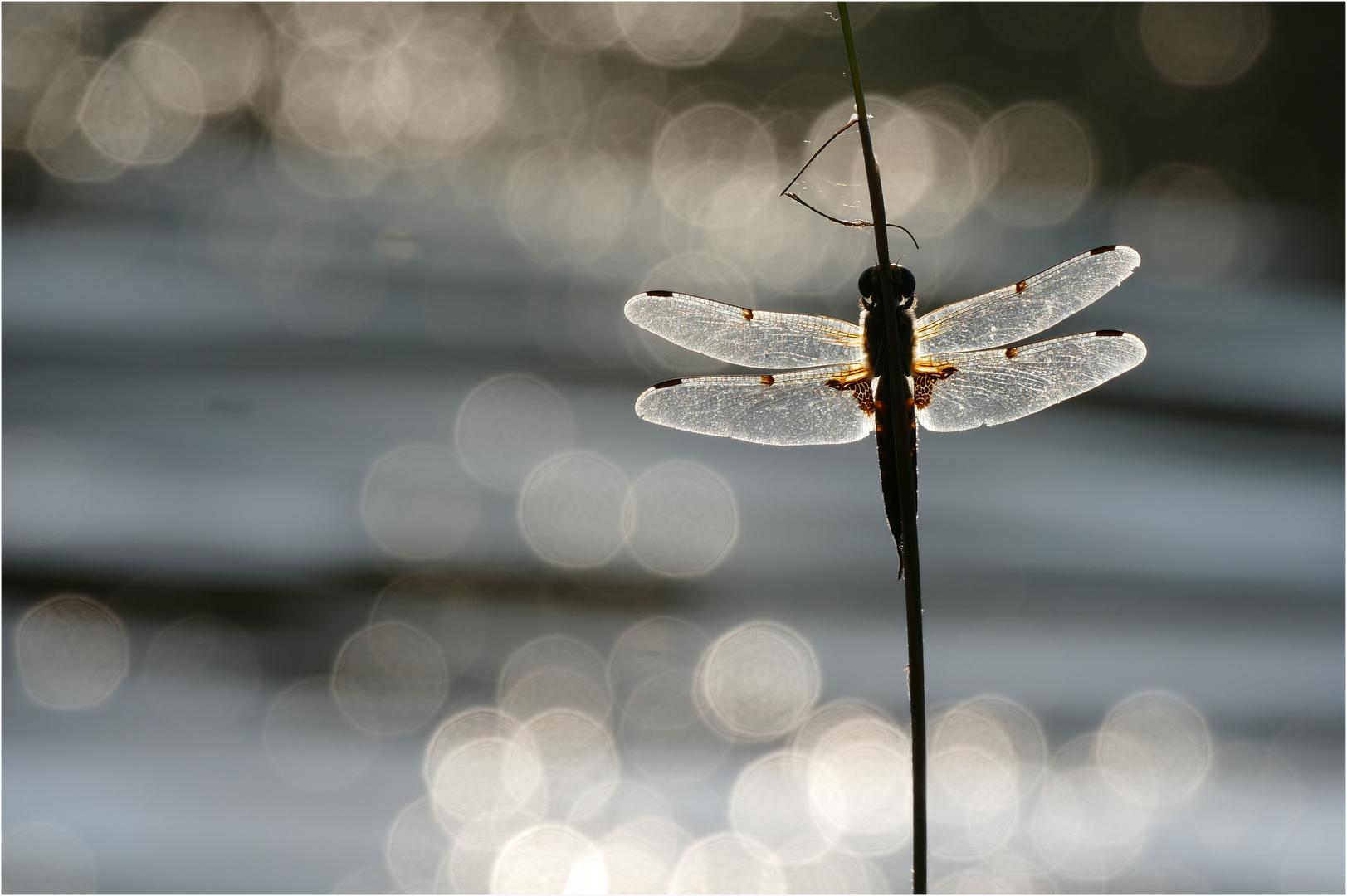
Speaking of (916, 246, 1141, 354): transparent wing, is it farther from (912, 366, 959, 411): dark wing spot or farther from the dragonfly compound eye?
the dragonfly compound eye

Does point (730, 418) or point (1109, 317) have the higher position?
point (1109, 317)

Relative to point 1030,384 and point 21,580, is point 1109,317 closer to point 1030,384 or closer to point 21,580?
point 1030,384

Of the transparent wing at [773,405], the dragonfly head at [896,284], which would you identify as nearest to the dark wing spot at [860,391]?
the transparent wing at [773,405]

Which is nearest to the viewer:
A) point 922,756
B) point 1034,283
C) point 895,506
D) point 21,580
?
point 922,756

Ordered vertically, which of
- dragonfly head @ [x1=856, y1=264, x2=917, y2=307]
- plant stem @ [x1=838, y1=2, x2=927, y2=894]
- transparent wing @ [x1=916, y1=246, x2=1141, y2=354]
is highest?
transparent wing @ [x1=916, y1=246, x2=1141, y2=354]

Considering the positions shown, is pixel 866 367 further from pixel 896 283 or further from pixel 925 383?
pixel 896 283

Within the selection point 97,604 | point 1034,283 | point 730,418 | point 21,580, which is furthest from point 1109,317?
point 21,580

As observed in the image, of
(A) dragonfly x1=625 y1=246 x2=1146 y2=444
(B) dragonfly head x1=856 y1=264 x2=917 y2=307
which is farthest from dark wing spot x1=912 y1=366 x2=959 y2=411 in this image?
(B) dragonfly head x1=856 y1=264 x2=917 y2=307
